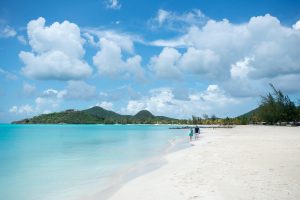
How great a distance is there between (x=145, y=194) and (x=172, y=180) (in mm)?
2074

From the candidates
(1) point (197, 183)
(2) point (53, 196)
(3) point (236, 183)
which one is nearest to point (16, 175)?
(2) point (53, 196)

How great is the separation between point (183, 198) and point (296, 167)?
672 centimetres

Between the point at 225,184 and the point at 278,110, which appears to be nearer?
the point at 225,184

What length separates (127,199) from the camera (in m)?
9.34

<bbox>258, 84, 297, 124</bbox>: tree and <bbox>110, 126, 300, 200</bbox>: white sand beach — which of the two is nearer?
<bbox>110, 126, 300, 200</bbox>: white sand beach

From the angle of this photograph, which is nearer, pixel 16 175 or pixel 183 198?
pixel 183 198

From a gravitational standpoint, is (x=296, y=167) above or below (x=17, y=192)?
above

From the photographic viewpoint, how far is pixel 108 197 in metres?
10.2

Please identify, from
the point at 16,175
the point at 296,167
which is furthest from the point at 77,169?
the point at 296,167

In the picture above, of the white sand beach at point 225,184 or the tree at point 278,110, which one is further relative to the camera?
the tree at point 278,110

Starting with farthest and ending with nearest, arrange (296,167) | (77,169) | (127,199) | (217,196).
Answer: (77,169)
(296,167)
(127,199)
(217,196)

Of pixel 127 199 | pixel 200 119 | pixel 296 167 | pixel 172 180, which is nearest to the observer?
pixel 127 199

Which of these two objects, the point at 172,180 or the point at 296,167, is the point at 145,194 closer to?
the point at 172,180

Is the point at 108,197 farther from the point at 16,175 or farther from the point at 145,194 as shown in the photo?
the point at 16,175
